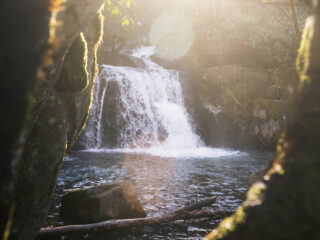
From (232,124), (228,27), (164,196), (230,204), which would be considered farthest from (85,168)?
(228,27)

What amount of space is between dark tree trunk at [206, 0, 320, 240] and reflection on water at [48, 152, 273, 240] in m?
4.21

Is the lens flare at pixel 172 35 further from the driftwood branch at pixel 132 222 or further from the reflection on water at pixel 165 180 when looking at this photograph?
→ the driftwood branch at pixel 132 222

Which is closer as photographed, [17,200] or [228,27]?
[17,200]

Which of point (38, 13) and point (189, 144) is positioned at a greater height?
point (38, 13)

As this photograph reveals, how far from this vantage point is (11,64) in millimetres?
1220

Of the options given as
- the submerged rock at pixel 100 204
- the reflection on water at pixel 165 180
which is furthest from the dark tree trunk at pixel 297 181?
the submerged rock at pixel 100 204

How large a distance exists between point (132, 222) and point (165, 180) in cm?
502

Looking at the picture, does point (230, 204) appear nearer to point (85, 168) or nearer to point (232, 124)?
point (85, 168)

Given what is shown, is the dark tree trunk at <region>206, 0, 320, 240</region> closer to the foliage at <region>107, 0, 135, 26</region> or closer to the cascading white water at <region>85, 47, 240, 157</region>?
the foliage at <region>107, 0, 135, 26</region>

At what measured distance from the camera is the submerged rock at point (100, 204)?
6117 mm

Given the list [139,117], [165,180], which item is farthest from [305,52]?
[139,117]

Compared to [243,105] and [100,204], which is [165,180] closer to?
[100,204]

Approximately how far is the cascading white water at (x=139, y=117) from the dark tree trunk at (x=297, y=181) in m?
17.1

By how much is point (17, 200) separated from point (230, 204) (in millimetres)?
5708
